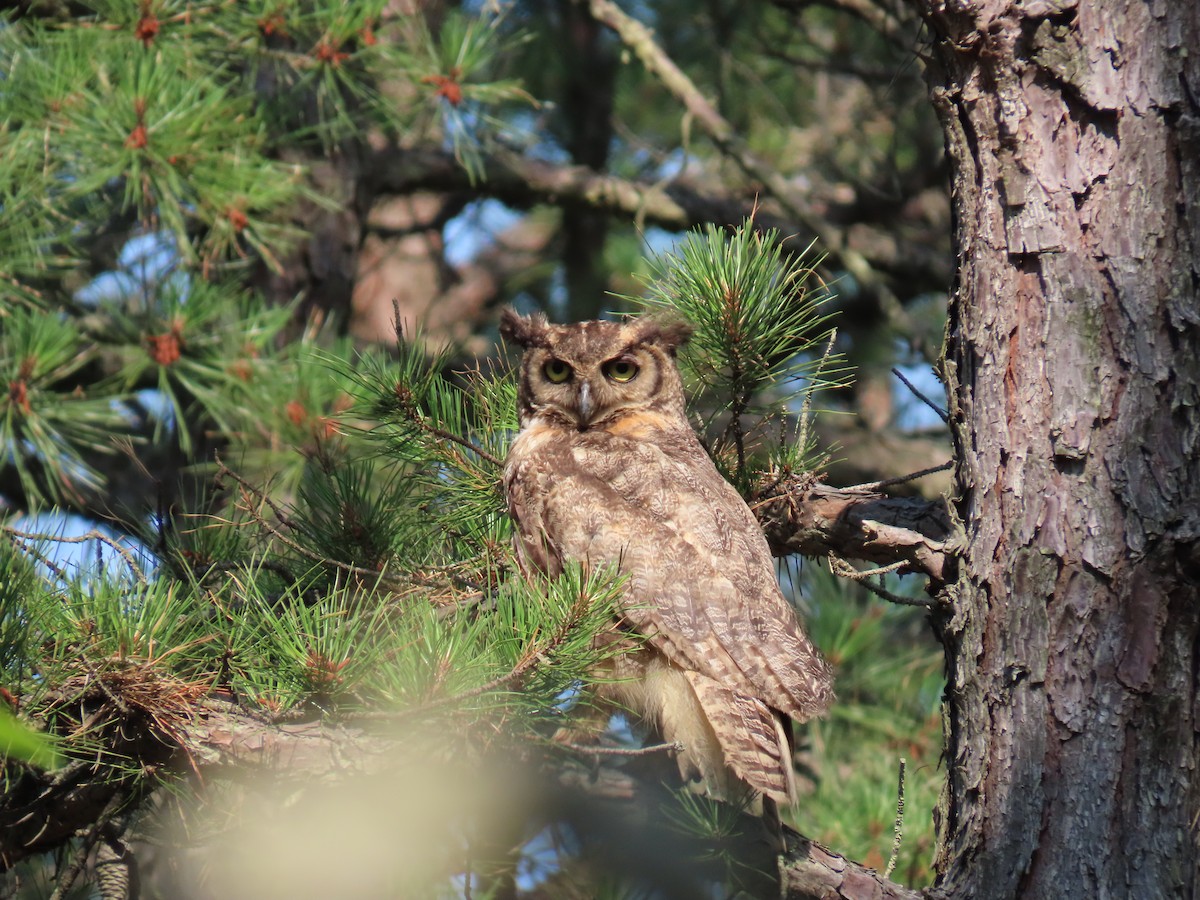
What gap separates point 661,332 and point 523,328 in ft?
1.22

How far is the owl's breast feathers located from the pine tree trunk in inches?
17.3

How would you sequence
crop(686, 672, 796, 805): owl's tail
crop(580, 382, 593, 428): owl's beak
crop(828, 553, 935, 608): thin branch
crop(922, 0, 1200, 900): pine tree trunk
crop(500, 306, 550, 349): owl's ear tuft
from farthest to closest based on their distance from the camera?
crop(500, 306, 550, 349): owl's ear tuft, crop(580, 382, 593, 428): owl's beak, crop(686, 672, 796, 805): owl's tail, crop(828, 553, 935, 608): thin branch, crop(922, 0, 1200, 900): pine tree trunk

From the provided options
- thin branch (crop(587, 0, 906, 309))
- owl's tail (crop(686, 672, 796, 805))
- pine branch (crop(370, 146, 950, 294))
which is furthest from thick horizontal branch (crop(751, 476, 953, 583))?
pine branch (crop(370, 146, 950, 294))

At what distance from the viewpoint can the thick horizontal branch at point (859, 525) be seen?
6.06 ft

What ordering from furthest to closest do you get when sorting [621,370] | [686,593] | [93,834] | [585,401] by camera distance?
[621,370], [585,401], [686,593], [93,834]

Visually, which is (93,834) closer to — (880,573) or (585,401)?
(880,573)

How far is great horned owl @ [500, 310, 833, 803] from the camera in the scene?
2143 mm

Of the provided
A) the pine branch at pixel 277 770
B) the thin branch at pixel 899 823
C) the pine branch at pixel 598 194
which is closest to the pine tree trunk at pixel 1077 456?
the thin branch at pixel 899 823

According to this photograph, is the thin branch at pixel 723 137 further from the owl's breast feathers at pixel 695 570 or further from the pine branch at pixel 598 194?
the owl's breast feathers at pixel 695 570

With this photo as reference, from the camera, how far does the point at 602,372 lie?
2803mm

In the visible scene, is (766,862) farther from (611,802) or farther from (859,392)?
(859,392)

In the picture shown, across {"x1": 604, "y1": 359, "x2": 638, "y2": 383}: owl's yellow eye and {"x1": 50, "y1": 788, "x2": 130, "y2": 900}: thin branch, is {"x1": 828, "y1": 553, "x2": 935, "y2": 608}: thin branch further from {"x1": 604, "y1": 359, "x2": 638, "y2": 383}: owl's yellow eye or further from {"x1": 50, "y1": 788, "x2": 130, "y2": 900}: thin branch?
{"x1": 50, "y1": 788, "x2": 130, "y2": 900}: thin branch

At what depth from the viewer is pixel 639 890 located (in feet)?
6.38

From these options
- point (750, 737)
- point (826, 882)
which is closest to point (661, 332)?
point (750, 737)
